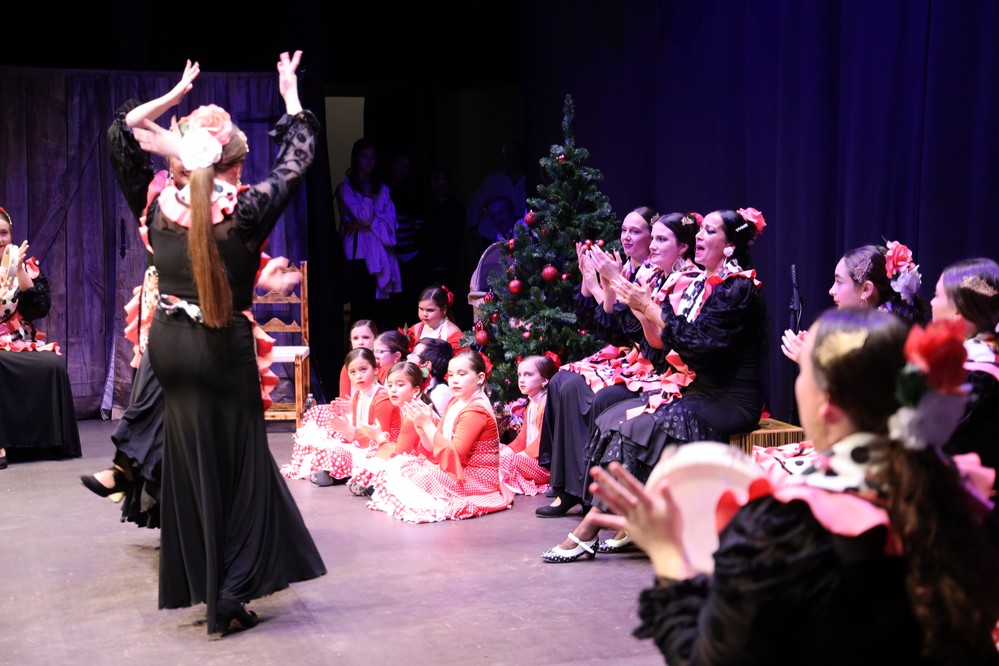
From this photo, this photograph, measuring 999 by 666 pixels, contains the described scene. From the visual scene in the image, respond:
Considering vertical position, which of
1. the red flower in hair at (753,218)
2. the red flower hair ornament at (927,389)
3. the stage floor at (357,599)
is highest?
the red flower in hair at (753,218)

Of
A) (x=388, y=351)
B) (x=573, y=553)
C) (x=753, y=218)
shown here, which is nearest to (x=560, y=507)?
(x=573, y=553)

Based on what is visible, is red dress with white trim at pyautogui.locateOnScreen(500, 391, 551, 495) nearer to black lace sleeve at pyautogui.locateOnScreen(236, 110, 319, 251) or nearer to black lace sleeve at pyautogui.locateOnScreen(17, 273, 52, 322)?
black lace sleeve at pyautogui.locateOnScreen(236, 110, 319, 251)

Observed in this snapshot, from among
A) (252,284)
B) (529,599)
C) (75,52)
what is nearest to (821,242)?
(529,599)

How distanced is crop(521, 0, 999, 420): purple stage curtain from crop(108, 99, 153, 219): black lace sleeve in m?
2.83

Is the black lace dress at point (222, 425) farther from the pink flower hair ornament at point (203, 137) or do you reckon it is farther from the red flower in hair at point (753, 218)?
the red flower in hair at point (753, 218)

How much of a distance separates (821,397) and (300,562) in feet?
7.86

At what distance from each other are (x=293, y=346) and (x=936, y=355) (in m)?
6.54

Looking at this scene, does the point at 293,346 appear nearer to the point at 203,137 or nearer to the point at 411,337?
the point at 411,337

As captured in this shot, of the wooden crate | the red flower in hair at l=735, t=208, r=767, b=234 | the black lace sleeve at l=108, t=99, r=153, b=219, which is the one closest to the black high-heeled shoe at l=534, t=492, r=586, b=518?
the wooden crate

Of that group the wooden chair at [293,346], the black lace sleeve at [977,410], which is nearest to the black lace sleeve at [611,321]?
the black lace sleeve at [977,410]

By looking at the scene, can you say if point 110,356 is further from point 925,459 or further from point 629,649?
point 925,459

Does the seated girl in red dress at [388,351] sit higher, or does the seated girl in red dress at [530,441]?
the seated girl in red dress at [388,351]

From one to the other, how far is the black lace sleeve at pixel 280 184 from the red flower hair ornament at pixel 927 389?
221cm

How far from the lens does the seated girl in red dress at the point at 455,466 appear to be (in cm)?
515
